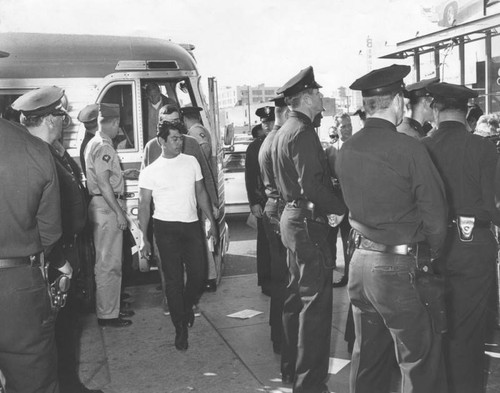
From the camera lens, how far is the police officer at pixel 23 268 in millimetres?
3014

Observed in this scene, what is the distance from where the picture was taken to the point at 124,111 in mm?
7105

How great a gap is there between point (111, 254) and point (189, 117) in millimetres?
2044

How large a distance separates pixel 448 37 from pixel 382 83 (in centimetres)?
1294

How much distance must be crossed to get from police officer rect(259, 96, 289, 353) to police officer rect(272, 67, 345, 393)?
1.32 ft

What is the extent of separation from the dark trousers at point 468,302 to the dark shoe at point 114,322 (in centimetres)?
330

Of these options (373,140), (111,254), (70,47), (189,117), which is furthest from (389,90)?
(70,47)

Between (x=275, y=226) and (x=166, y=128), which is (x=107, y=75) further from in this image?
(x=275, y=226)

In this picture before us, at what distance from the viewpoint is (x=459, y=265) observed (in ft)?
12.5

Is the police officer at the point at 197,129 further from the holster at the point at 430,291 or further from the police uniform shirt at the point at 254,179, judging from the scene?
the holster at the point at 430,291

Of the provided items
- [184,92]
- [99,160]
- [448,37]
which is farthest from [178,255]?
[448,37]

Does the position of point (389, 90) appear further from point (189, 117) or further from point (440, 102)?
point (189, 117)

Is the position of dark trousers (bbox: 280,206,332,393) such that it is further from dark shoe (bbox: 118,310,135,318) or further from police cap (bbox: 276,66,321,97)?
dark shoe (bbox: 118,310,135,318)

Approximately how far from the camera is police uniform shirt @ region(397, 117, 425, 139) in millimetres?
4602

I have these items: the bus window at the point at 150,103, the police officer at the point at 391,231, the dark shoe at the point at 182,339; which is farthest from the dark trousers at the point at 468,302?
the bus window at the point at 150,103
